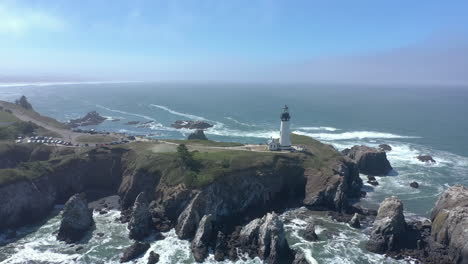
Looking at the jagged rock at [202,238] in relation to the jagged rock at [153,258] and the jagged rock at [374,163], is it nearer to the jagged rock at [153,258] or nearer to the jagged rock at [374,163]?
the jagged rock at [153,258]

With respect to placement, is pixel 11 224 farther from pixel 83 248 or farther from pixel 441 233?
pixel 441 233

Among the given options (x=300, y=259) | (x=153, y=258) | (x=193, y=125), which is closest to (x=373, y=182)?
(x=300, y=259)

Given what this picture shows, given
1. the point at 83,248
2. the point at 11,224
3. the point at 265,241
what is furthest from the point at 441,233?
the point at 11,224

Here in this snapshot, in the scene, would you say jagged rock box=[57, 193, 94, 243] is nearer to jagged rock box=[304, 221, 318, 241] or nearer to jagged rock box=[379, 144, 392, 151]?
jagged rock box=[304, 221, 318, 241]

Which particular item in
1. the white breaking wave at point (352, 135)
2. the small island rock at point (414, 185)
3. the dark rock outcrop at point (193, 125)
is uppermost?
the dark rock outcrop at point (193, 125)

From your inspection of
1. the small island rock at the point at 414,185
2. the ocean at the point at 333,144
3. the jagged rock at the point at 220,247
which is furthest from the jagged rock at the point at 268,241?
the small island rock at the point at 414,185

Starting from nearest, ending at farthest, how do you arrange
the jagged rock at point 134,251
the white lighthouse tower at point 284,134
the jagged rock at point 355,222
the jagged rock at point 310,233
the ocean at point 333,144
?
the jagged rock at point 134,251
the ocean at point 333,144
the jagged rock at point 310,233
the jagged rock at point 355,222
the white lighthouse tower at point 284,134

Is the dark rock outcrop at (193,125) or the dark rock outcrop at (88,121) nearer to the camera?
the dark rock outcrop at (88,121)
